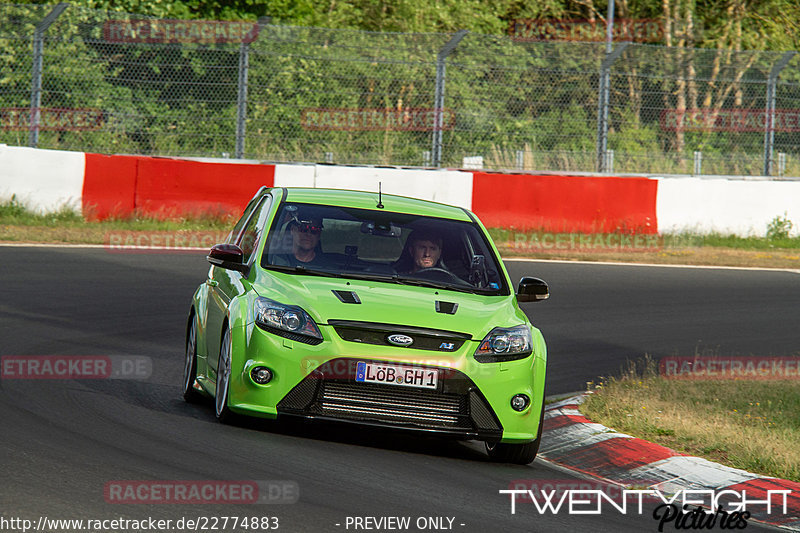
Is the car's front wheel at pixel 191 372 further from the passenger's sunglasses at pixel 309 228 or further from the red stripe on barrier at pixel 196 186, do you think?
the red stripe on barrier at pixel 196 186

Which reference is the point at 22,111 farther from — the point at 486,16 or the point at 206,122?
the point at 486,16

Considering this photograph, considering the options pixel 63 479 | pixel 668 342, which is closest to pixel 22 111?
pixel 668 342

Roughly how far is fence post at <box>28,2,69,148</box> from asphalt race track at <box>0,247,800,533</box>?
5807mm

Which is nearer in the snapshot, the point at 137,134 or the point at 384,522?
the point at 384,522

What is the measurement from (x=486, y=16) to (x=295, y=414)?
3559 cm

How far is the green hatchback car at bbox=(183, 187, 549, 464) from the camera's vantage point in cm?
712

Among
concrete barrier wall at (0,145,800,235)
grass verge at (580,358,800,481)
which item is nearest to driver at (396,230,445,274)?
grass verge at (580,358,800,481)

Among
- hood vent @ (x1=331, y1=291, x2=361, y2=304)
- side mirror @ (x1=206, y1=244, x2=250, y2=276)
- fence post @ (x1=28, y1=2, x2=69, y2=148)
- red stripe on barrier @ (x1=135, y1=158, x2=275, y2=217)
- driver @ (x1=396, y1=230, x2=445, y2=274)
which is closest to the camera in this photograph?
hood vent @ (x1=331, y1=291, x2=361, y2=304)

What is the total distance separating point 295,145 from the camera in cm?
2189

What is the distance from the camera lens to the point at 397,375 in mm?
7117

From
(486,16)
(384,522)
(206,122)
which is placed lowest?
(384,522)

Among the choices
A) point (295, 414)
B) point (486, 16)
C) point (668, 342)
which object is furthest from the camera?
point (486, 16)

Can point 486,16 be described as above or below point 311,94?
above

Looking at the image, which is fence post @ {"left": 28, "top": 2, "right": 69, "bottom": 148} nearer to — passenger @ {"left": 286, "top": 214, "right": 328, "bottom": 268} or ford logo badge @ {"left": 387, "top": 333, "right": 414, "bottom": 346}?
passenger @ {"left": 286, "top": 214, "right": 328, "bottom": 268}
